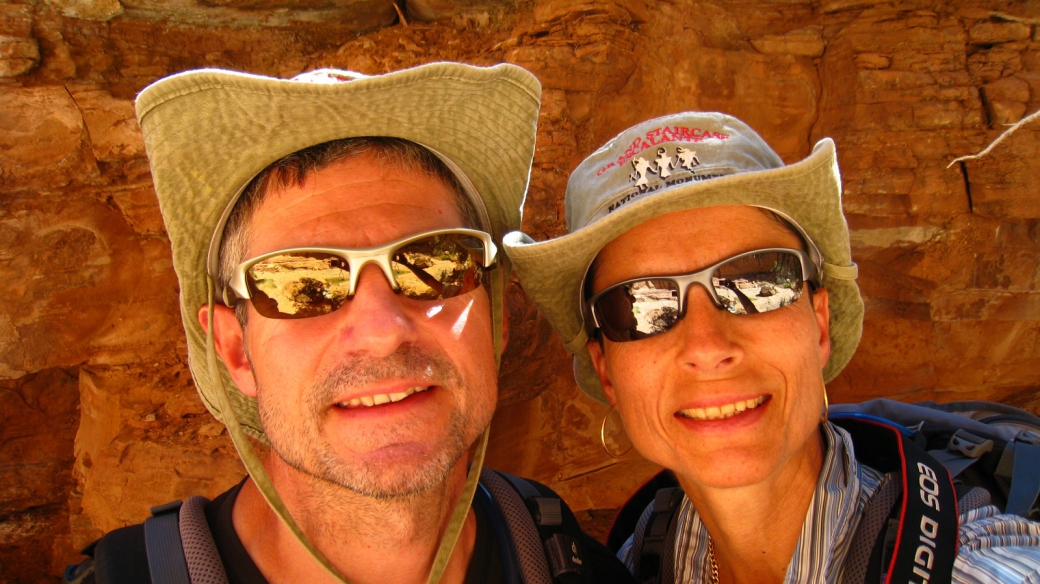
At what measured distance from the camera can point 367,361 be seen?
1.64m

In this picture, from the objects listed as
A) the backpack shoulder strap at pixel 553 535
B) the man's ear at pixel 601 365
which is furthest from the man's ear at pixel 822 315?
the backpack shoulder strap at pixel 553 535

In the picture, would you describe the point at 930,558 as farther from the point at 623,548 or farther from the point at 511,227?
the point at 511,227

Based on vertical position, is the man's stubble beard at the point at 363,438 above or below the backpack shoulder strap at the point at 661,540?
above

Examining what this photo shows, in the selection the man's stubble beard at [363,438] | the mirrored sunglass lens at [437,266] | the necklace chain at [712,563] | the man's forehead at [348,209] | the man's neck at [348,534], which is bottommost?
the necklace chain at [712,563]

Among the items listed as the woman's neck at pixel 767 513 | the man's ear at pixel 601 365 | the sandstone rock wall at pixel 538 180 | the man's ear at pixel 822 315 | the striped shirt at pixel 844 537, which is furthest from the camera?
the sandstone rock wall at pixel 538 180

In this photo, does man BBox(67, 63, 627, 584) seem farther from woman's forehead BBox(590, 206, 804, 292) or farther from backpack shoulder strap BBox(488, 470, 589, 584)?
woman's forehead BBox(590, 206, 804, 292)

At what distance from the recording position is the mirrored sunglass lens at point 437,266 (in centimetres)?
174

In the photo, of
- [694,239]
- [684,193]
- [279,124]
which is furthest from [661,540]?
[279,124]

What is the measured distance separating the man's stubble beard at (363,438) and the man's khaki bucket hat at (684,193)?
1.59ft

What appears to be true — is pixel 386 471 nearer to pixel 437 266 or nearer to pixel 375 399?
pixel 375 399

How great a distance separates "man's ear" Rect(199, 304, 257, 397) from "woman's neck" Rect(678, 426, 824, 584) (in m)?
1.34

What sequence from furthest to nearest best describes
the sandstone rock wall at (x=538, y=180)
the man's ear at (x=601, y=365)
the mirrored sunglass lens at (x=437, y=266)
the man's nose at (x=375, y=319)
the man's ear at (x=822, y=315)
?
the sandstone rock wall at (x=538, y=180), the man's ear at (x=601, y=365), the man's ear at (x=822, y=315), the mirrored sunglass lens at (x=437, y=266), the man's nose at (x=375, y=319)

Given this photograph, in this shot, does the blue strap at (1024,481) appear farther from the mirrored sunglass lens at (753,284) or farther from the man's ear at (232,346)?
the man's ear at (232,346)

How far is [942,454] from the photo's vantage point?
6.48 feet
